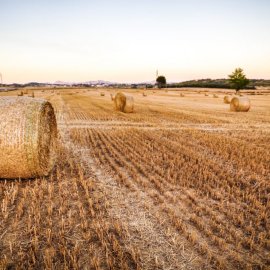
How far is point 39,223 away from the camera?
5012 millimetres

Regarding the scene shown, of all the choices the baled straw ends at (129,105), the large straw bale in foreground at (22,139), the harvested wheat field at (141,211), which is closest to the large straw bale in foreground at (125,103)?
the baled straw ends at (129,105)

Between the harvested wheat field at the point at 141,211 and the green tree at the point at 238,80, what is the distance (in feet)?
248

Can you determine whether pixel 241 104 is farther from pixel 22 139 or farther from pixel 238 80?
pixel 238 80

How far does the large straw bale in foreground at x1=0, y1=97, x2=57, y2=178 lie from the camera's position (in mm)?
6625

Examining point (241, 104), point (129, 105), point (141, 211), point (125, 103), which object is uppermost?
point (125, 103)

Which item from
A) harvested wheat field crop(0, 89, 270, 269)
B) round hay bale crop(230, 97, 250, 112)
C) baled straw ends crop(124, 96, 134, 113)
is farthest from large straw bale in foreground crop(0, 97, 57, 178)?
round hay bale crop(230, 97, 250, 112)

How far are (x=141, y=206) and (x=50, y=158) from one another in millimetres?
3176

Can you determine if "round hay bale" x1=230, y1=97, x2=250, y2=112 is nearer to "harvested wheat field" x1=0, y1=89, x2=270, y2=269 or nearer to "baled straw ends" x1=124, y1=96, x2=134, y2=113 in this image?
"baled straw ends" x1=124, y1=96, x2=134, y2=113

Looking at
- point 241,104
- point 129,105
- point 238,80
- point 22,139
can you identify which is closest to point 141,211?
point 22,139

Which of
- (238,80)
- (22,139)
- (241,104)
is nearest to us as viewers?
(22,139)

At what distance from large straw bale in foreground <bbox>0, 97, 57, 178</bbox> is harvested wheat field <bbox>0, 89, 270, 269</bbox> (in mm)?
330

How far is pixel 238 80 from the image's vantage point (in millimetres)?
81125

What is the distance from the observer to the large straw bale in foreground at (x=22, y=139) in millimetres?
6625

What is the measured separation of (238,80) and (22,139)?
269 feet
